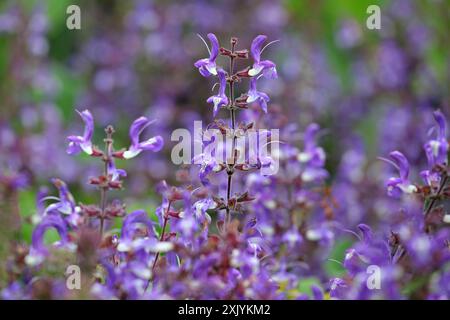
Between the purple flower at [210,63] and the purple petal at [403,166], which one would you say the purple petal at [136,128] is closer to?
the purple flower at [210,63]

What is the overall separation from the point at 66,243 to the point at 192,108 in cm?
250

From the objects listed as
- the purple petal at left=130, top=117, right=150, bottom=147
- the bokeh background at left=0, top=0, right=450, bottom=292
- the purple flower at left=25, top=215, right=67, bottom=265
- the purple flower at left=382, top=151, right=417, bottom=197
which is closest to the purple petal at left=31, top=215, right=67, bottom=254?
the purple flower at left=25, top=215, right=67, bottom=265

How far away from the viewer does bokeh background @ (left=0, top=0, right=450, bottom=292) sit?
359 cm

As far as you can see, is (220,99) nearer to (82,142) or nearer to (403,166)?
(82,142)

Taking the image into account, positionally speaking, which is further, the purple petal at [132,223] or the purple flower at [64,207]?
the purple flower at [64,207]

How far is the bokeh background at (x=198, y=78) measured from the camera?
11.8 feet

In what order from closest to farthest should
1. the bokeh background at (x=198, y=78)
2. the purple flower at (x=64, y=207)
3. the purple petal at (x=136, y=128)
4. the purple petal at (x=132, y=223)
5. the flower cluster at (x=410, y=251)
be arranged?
1. the flower cluster at (x=410, y=251)
2. the purple petal at (x=132, y=223)
3. the purple flower at (x=64, y=207)
4. the purple petal at (x=136, y=128)
5. the bokeh background at (x=198, y=78)

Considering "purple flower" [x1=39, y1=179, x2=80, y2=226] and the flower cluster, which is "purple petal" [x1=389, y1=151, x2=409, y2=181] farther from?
"purple flower" [x1=39, y1=179, x2=80, y2=226]

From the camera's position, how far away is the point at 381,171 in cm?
349

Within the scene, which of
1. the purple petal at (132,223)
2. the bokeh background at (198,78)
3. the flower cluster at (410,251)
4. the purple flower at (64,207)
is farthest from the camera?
the bokeh background at (198,78)

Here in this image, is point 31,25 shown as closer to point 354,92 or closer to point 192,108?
point 192,108

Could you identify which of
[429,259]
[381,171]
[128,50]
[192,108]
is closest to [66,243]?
[429,259]

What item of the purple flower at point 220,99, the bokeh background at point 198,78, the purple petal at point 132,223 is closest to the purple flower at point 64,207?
the purple petal at point 132,223

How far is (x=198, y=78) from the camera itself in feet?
13.8
